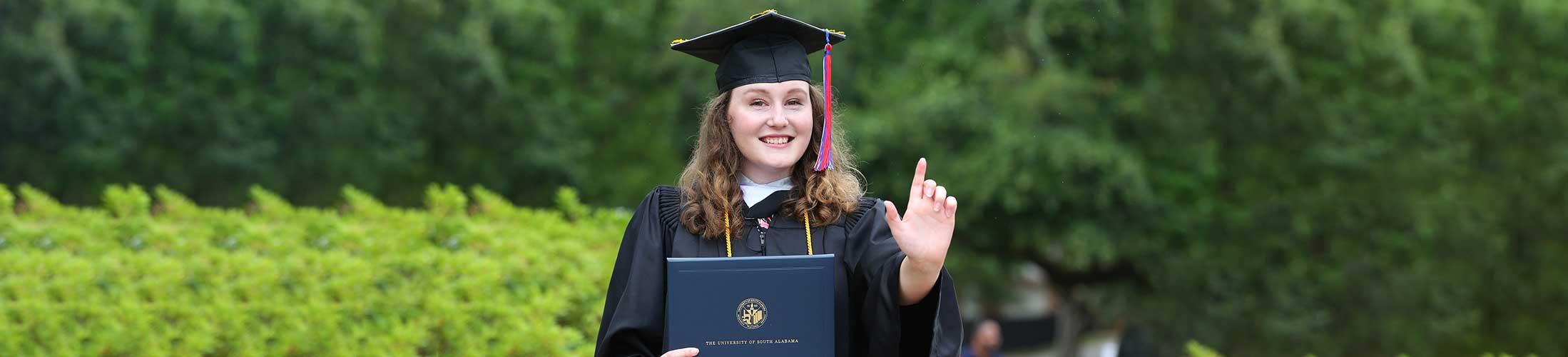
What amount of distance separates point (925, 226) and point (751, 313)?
1.36ft

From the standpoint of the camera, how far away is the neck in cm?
318

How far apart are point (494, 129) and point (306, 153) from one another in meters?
→ 2.25

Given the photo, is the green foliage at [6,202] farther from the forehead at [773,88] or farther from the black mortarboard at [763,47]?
the forehead at [773,88]

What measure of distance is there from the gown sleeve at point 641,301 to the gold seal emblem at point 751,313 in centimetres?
28

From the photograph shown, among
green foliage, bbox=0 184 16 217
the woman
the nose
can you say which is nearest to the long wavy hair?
the woman

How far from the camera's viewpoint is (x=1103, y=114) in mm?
13906

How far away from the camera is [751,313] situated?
285cm

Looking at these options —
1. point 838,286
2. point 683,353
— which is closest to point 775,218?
point 838,286

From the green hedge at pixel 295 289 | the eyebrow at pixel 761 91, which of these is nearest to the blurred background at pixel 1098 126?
the green hedge at pixel 295 289

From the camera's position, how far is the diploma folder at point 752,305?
2836 millimetres

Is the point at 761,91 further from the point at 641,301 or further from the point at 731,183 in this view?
the point at 641,301

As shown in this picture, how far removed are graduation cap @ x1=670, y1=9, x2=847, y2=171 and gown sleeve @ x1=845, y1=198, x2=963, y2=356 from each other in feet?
0.65

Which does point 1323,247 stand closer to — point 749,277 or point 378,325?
point 378,325

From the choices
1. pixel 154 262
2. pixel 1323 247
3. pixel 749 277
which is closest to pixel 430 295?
pixel 154 262
